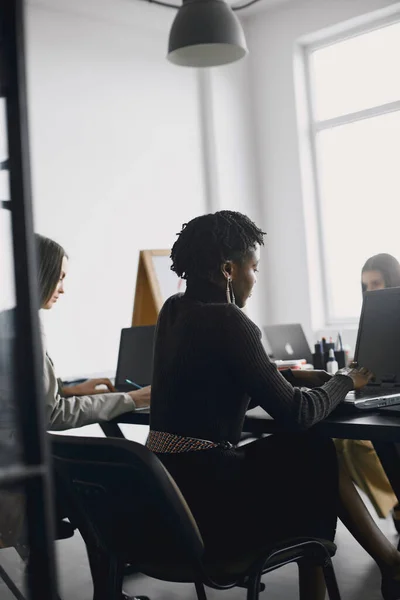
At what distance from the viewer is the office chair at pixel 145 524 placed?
62.1 inches

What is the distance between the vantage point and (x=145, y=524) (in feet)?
5.64

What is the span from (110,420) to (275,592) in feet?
2.83

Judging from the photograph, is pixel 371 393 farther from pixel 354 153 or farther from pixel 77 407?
pixel 354 153

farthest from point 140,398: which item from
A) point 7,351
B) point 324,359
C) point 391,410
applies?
point 7,351

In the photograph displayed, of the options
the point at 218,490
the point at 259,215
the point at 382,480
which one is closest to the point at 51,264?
the point at 218,490

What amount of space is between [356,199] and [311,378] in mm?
3908

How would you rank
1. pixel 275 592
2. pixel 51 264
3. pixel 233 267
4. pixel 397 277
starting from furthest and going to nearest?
pixel 397 277
pixel 275 592
pixel 51 264
pixel 233 267

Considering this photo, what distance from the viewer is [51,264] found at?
248 centimetres

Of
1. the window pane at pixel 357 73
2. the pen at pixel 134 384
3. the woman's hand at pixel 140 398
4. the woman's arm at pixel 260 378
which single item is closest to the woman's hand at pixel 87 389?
the pen at pixel 134 384

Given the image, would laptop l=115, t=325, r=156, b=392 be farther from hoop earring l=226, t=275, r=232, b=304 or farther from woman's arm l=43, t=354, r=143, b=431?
hoop earring l=226, t=275, r=232, b=304

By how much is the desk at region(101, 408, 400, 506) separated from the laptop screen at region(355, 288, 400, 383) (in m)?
0.22

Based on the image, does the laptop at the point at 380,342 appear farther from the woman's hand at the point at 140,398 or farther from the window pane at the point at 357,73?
the window pane at the point at 357,73

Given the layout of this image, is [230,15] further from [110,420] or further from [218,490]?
[218,490]

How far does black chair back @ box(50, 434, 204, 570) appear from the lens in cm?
157
